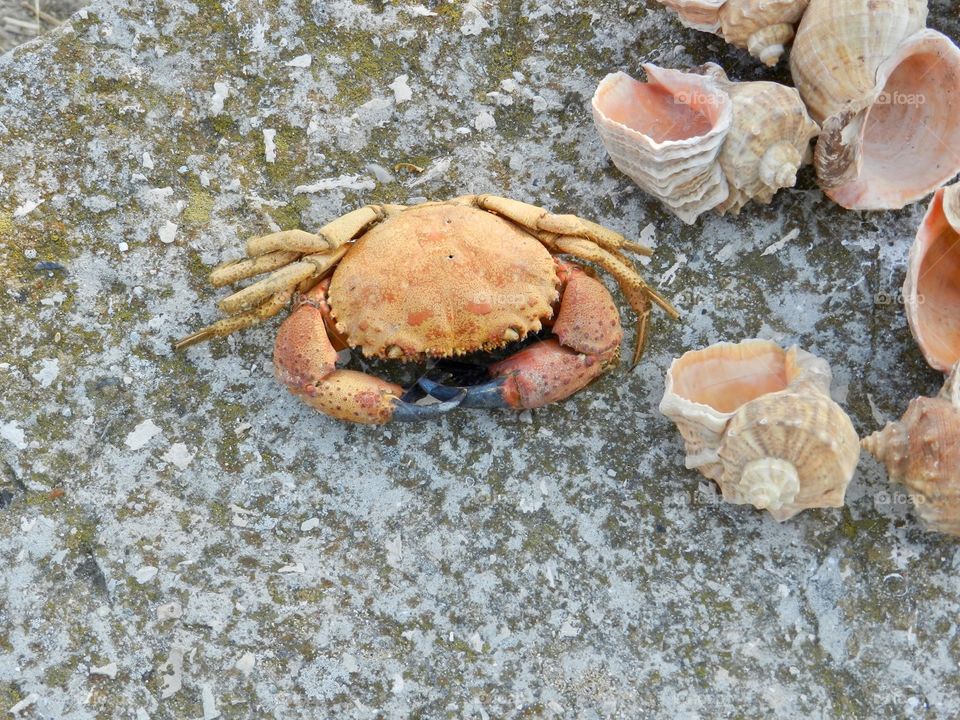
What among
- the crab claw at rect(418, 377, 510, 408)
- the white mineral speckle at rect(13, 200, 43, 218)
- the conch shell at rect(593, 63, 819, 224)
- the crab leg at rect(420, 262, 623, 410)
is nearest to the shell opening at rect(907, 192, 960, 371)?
the conch shell at rect(593, 63, 819, 224)

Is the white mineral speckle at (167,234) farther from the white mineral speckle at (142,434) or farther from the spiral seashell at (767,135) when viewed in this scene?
the spiral seashell at (767,135)

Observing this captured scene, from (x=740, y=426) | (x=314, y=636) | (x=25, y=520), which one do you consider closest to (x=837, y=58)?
(x=740, y=426)

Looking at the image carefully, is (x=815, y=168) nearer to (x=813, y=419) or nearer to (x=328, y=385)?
(x=813, y=419)

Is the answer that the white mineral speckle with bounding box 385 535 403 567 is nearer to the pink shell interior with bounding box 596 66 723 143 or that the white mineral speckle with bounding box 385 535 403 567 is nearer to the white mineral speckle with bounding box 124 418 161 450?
the white mineral speckle with bounding box 124 418 161 450

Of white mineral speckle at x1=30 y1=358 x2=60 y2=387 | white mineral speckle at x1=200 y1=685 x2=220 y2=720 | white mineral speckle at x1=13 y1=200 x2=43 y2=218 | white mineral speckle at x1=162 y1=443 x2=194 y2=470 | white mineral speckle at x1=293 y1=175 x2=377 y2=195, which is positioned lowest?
white mineral speckle at x1=200 y1=685 x2=220 y2=720

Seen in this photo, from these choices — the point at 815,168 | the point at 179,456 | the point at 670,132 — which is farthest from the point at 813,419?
the point at 179,456

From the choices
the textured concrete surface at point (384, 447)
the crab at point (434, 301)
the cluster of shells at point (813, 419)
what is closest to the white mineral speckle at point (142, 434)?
the textured concrete surface at point (384, 447)

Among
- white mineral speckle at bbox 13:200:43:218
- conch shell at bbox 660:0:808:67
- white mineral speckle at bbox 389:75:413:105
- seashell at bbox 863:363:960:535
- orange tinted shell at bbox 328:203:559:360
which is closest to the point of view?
seashell at bbox 863:363:960:535

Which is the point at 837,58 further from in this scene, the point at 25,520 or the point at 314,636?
the point at 25,520
